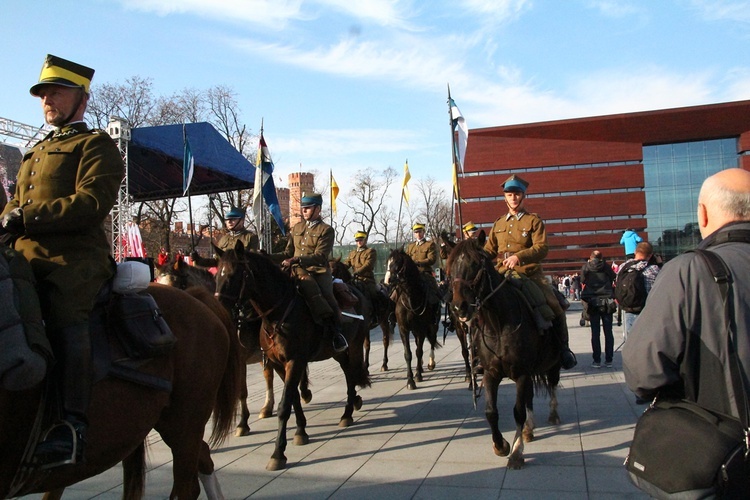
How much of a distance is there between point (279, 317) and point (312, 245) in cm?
135

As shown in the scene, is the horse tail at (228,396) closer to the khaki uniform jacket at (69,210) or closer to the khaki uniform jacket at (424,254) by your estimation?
the khaki uniform jacket at (69,210)

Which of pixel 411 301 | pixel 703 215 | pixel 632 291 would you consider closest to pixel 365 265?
pixel 411 301

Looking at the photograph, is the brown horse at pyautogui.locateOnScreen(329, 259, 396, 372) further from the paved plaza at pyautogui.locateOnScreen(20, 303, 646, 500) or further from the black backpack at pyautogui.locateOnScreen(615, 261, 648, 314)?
the black backpack at pyautogui.locateOnScreen(615, 261, 648, 314)

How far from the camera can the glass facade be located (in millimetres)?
56312

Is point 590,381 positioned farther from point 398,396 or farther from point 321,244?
point 321,244

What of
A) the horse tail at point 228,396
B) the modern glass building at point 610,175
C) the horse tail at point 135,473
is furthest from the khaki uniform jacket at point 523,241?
the modern glass building at point 610,175

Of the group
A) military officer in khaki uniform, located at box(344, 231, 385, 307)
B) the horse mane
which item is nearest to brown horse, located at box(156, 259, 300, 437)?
the horse mane

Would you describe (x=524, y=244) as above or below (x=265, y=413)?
above

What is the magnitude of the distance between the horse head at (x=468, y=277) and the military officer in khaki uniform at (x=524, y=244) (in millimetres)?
630

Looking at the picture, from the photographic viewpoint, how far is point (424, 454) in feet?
19.7

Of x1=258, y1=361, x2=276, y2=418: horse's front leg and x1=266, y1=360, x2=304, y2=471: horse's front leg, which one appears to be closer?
x1=266, y1=360, x2=304, y2=471: horse's front leg

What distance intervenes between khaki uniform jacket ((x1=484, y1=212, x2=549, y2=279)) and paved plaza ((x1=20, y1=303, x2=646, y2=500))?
6.51ft

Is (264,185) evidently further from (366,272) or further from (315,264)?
(315,264)

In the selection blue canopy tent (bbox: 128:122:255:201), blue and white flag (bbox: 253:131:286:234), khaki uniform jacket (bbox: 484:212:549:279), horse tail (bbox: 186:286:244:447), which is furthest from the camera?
blue canopy tent (bbox: 128:122:255:201)
